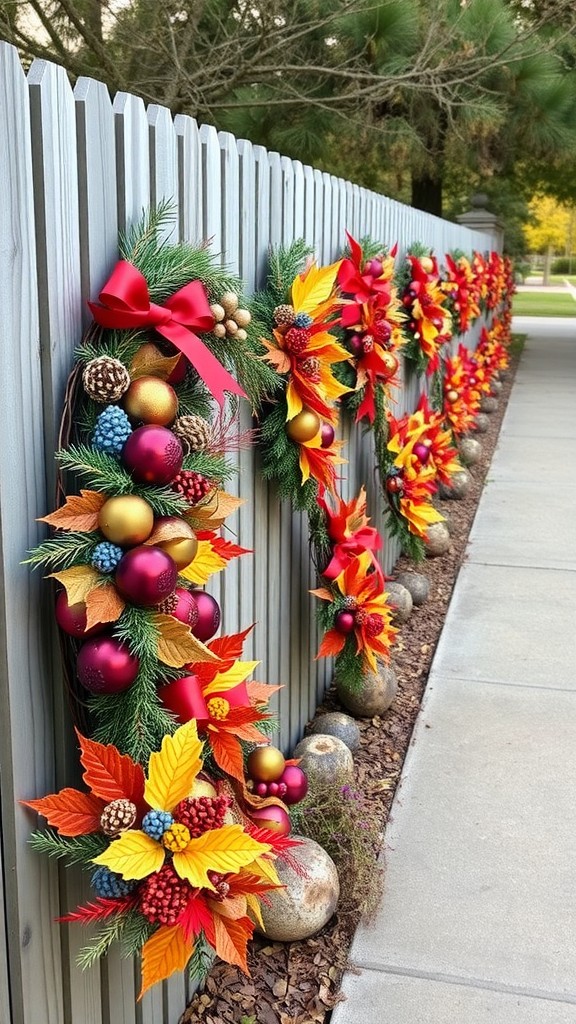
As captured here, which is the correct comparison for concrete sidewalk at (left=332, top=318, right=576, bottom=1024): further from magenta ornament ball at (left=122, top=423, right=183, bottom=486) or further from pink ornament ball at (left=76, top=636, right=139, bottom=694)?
magenta ornament ball at (left=122, top=423, right=183, bottom=486)

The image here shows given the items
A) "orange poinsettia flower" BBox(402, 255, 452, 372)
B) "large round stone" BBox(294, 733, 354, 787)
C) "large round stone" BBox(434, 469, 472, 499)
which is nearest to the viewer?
"large round stone" BBox(294, 733, 354, 787)

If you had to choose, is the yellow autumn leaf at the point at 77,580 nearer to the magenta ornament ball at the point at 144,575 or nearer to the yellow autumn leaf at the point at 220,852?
the magenta ornament ball at the point at 144,575

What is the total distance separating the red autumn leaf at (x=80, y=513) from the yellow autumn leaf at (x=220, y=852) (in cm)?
59

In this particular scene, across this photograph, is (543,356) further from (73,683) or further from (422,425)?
(73,683)

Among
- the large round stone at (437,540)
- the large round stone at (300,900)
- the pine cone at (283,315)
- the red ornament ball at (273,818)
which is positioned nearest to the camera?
the red ornament ball at (273,818)

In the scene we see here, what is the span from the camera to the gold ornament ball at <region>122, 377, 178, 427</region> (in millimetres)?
1923

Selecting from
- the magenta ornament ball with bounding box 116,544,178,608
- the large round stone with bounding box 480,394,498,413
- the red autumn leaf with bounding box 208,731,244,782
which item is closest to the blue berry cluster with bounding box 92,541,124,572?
the magenta ornament ball with bounding box 116,544,178,608

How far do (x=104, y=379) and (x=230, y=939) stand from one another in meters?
1.06

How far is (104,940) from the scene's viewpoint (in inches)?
69.2

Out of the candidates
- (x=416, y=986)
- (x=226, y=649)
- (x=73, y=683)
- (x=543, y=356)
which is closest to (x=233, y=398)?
(x=226, y=649)

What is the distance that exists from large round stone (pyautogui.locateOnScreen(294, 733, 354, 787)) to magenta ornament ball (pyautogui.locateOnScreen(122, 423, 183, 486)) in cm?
172

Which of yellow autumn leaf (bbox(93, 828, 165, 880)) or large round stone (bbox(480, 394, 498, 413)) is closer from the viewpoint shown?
yellow autumn leaf (bbox(93, 828, 165, 880))

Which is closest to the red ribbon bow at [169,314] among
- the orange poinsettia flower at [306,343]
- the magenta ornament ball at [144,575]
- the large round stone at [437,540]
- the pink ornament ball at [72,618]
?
the magenta ornament ball at [144,575]

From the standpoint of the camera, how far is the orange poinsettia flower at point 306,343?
3066mm
